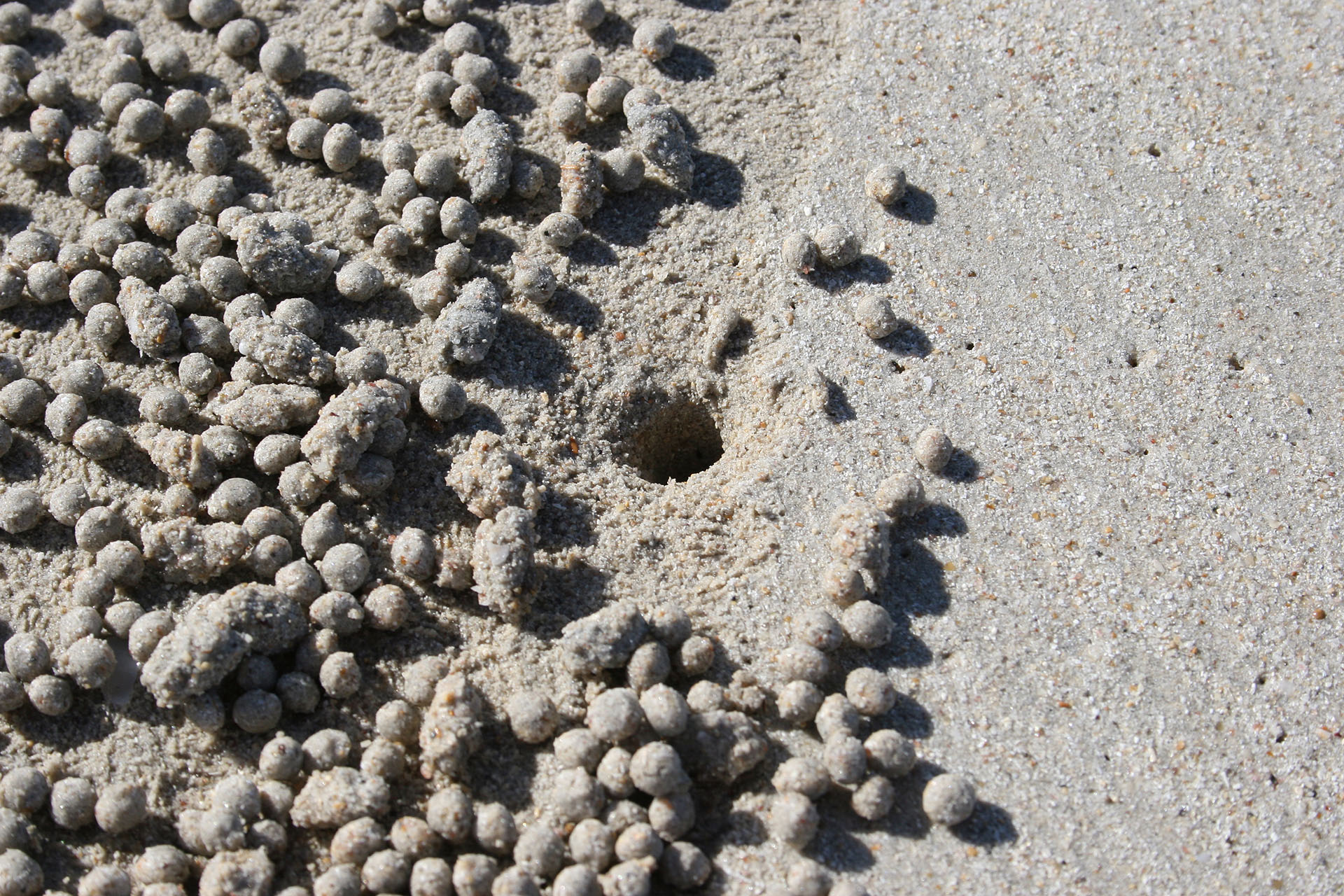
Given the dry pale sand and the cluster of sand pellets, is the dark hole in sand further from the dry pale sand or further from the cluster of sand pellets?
the cluster of sand pellets

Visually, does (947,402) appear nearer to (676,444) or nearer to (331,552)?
(676,444)

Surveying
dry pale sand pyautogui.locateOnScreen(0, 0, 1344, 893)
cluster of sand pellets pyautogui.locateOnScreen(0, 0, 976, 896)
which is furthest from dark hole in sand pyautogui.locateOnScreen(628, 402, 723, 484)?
cluster of sand pellets pyautogui.locateOnScreen(0, 0, 976, 896)

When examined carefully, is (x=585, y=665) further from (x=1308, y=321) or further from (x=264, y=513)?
(x=1308, y=321)

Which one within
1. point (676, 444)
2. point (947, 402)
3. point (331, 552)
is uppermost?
point (947, 402)

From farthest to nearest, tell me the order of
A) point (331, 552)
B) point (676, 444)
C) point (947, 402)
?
point (676, 444)
point (947, 402)
point (331, 552)

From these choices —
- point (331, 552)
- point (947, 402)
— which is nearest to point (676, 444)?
point (947, 402)

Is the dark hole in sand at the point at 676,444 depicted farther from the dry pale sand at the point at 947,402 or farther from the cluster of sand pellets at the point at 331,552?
the cluster of sand pellets at the point at 331,552

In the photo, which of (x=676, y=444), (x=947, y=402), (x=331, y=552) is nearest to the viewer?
(x=331, y=552)
